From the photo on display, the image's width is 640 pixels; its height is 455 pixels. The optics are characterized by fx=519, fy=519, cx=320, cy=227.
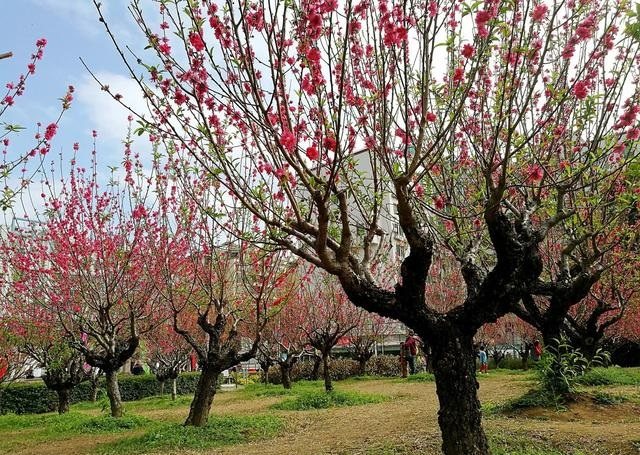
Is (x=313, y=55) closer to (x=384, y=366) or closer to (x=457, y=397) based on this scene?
(x=457, y=397)

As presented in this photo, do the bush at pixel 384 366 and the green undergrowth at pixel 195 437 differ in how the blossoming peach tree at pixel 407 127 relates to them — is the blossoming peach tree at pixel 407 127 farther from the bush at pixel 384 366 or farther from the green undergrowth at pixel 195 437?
the bush at pixel 384 366

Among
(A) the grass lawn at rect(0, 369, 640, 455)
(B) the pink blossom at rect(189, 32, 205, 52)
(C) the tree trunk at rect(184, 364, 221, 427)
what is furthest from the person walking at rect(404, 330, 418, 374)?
(B) the pink blossom at rect(189, 32, 205, 52)

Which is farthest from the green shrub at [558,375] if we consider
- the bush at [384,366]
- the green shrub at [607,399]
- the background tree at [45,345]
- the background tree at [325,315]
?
the bush at [384,366]

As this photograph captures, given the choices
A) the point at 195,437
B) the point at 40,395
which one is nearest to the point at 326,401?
the point at 195,437

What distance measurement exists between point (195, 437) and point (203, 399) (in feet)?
3.65

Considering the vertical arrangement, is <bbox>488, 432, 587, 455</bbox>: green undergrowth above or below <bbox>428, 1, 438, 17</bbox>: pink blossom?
below

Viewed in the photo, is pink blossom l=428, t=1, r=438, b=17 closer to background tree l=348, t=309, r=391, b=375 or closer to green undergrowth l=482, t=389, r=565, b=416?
green undergrowth l=482, t=389, r=565, b=416

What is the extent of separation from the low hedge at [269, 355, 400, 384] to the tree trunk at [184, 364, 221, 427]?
1588 cm

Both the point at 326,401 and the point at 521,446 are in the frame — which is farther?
the point at 326,401

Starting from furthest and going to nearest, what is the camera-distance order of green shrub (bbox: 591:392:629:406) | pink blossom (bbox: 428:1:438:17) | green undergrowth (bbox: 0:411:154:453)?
1. green undergrowth (bbox: 0:411:154:453)
2. green shrub (bbox: 591:392:629:406)
3. pink blossom (bbox: 428:1:438:17)

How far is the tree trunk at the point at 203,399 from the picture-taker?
31.4 ft

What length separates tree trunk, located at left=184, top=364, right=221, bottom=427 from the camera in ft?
31.4

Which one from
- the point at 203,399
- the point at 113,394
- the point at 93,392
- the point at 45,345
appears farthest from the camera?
the point at 93,392

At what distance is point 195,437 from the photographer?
8648 mm
